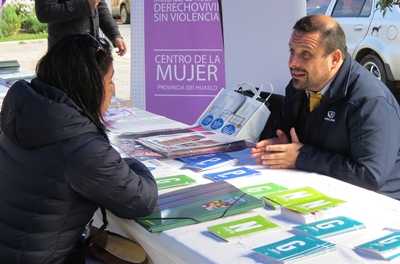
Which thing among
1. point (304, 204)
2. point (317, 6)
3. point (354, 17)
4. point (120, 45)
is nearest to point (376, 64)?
point (354, 17)

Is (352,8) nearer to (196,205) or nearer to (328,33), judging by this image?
(328,33)

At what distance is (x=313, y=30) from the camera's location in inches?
97.3

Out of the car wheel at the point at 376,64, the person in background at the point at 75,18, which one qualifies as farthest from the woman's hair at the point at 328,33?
the car wheel at the point at 376,64

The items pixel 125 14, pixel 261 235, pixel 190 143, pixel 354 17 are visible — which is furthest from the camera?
pixel 125 14

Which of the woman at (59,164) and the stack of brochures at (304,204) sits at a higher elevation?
the woman at (59,164)

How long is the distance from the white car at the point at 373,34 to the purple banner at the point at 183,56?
2926mm

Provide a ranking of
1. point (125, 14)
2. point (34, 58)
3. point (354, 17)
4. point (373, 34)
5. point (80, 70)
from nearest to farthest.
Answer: point (80, 70) < point (373, 34) < point (354, 17) < point (34, 58) < point (125, 14)

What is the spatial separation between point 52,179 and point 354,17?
21.5ft

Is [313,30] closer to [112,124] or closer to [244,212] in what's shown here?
[244,212]

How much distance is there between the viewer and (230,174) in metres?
2.25

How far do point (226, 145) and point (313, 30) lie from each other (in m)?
0.63

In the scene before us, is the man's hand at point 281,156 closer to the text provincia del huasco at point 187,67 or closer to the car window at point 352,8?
the text provincia del huasco at point 187,67

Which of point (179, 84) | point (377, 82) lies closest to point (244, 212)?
point (377, 82)

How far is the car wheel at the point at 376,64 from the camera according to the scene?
719cm
